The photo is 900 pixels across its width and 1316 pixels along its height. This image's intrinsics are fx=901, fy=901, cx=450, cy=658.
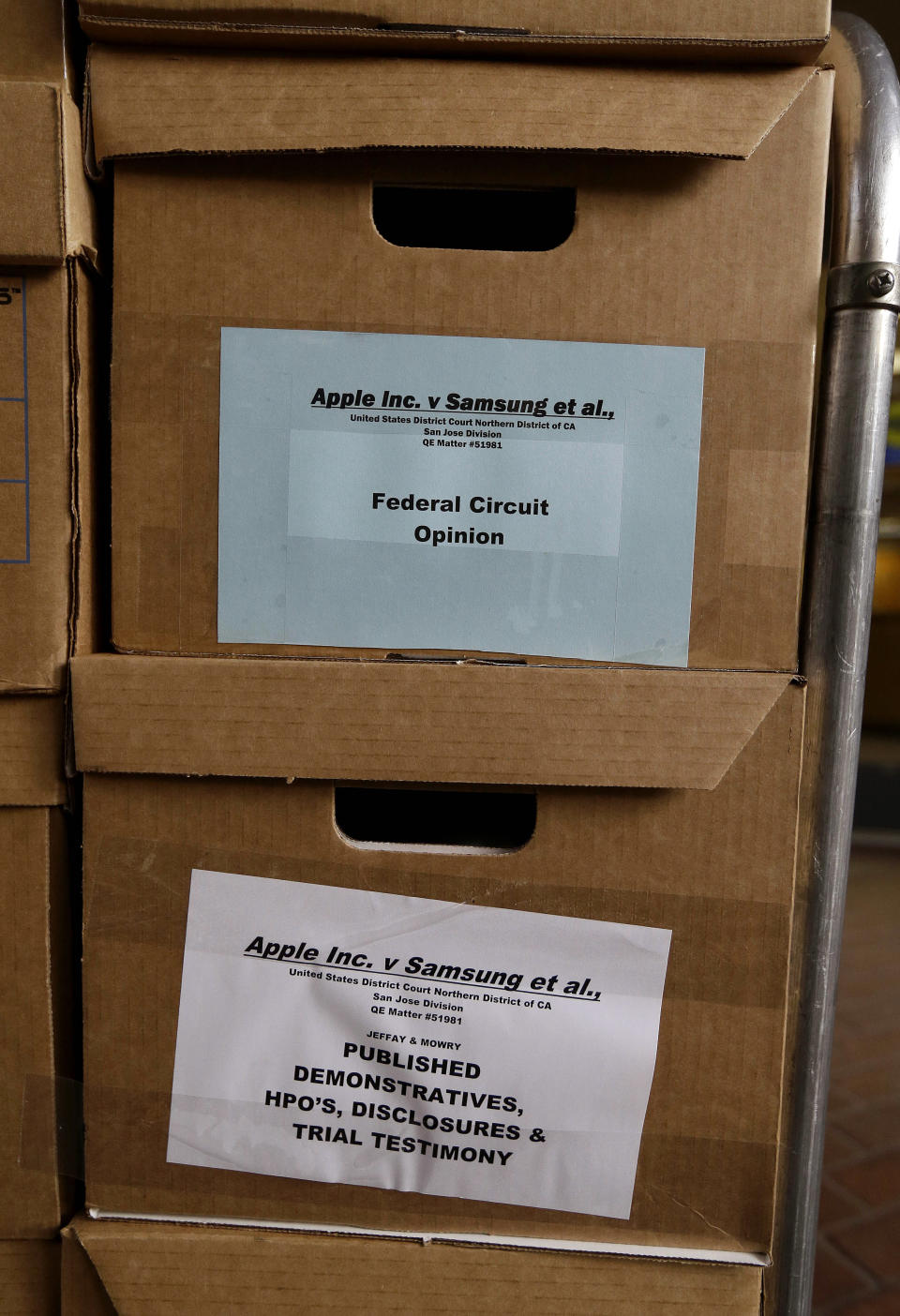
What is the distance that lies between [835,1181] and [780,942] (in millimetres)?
1096

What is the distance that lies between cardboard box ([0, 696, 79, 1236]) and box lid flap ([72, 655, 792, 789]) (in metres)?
0.04

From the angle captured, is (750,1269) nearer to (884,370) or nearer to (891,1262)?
(884,370)

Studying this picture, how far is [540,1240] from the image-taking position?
0.58 metres

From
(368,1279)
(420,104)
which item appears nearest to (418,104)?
(420,104)

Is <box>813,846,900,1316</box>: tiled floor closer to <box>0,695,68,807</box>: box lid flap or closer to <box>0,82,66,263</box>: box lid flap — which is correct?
<box>0,695,68,807</box>: box lid flap

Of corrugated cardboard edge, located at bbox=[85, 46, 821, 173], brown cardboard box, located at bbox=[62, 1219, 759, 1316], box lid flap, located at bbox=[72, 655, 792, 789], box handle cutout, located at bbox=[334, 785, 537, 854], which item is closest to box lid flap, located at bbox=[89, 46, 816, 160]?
corrugated cardboard edge, located at bbox=[85, 46, 821, 173]

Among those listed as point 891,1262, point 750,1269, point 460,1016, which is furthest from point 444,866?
point 891,1262

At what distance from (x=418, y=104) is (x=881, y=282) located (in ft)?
1.00

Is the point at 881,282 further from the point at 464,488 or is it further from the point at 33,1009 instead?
the point at 33,1009

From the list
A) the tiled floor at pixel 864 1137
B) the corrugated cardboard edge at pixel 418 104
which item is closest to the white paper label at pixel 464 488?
the corrugated cardboard edge at pixel 418 104

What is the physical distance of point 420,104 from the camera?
1.76ft

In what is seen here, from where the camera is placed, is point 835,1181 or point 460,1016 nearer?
point 460,1016

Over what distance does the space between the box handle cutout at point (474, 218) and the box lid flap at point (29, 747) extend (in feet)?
1.44

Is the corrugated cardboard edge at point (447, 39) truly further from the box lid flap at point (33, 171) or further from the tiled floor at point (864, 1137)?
the tiled floor at point (864, 1137)
